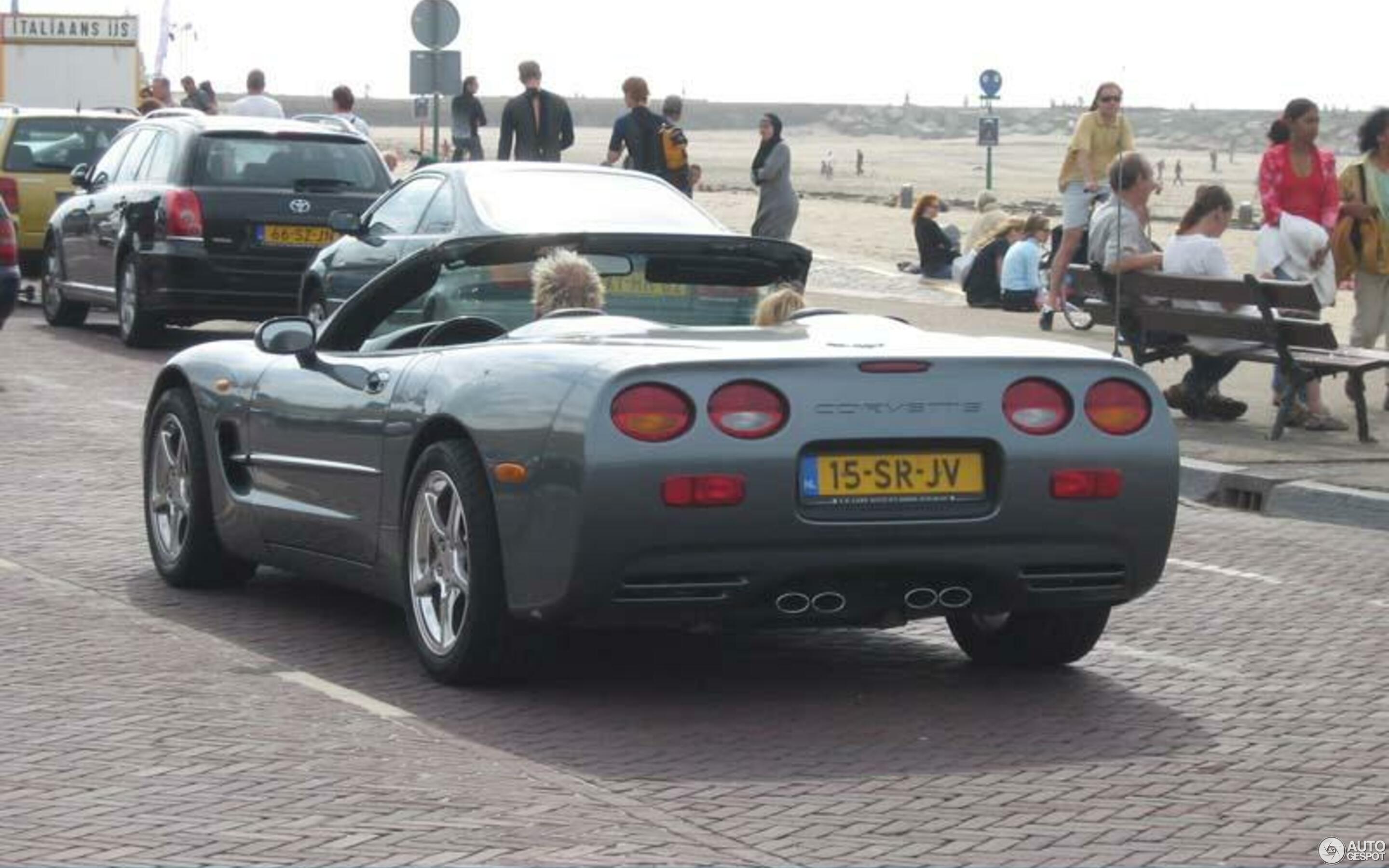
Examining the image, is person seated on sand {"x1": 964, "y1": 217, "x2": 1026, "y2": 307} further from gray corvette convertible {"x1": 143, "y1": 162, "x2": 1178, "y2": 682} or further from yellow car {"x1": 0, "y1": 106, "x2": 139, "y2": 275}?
gray corvette convertible {"x1": 143, "y1": 162, "x2": 1178, "y2": 682}

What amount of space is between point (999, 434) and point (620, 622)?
1.06 meters

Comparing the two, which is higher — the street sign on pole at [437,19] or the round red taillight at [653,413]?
the street sign on pole at [437,19]

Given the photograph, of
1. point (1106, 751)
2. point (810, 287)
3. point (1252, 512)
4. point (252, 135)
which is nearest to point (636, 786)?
point (1106, 751)

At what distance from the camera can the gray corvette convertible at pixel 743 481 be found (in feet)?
23.1

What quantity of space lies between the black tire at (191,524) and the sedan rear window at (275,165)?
10.9 meters

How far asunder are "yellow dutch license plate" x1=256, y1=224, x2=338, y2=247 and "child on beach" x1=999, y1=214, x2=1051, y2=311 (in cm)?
743

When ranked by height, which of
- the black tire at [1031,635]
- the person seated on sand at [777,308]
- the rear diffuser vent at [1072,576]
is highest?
the person seated on sand at [777,308]

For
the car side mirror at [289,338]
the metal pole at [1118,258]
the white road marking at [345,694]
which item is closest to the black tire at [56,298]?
the metal pole at [1118,258]

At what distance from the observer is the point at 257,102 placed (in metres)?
31.6

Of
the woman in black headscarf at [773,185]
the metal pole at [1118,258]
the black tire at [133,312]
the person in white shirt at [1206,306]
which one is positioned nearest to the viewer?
the metal pole at [1118,258]

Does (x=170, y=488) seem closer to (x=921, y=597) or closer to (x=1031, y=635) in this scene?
(x=1031, y=635)

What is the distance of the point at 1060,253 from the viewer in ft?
74.1

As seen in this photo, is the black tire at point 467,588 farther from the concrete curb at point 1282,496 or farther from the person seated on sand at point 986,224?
the person seated on sand at point 986,224

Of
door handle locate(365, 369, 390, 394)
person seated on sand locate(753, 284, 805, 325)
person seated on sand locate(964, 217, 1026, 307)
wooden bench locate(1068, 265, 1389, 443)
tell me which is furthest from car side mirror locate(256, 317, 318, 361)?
person seated on sand locate(964, 217, 1026, 307)
